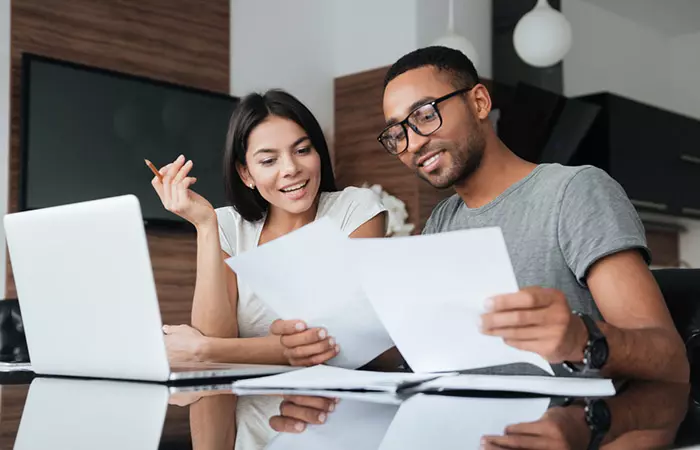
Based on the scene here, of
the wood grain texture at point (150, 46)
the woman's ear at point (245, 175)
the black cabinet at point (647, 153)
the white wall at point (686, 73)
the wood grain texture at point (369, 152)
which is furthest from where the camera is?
the white wall at point (686, 73)

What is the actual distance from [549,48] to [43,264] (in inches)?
103

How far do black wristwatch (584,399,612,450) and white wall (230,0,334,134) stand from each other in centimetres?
355

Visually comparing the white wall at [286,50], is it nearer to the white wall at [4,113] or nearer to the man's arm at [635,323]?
the white wall at [4,113]

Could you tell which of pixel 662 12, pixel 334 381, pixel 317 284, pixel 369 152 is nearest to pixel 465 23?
pixel 369 152

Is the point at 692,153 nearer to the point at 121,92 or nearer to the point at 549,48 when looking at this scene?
the point at 549,48

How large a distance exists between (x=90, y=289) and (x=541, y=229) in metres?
0.70

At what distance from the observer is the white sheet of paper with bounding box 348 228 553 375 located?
84cm

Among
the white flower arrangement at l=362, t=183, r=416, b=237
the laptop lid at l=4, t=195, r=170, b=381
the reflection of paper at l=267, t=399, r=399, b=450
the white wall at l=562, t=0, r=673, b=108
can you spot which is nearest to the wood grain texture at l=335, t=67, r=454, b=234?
the white flower arrangement at l=362, t=183, r=416, b=237

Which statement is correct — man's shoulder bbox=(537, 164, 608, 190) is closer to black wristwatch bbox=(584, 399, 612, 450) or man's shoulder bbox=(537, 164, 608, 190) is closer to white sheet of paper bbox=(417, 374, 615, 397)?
white sheet of paper bbox=(417, 374, 615, 397)

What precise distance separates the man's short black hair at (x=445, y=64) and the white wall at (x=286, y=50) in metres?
2.76

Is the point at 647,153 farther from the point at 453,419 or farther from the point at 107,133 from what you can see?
the point at 453,419

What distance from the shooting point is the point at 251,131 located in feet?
6.35

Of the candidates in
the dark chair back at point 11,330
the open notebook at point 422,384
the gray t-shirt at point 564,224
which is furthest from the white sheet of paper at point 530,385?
the dark chair back at point 11,330

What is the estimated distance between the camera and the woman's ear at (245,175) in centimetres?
198
